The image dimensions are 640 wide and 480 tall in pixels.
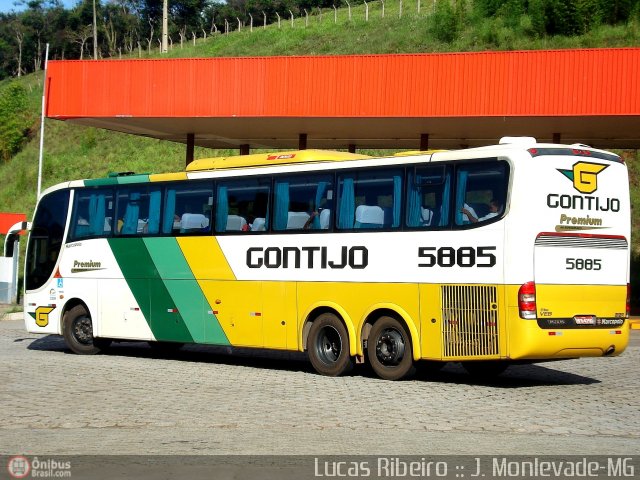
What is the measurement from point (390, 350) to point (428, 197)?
2.34 meters

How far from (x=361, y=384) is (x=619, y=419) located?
4.44 m

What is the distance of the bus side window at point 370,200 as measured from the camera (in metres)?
16.4

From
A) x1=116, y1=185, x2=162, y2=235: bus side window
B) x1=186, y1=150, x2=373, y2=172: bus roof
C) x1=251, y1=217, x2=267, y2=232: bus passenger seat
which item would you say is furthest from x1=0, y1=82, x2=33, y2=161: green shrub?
x1=251, y1=217, x2=267, y2=232: bus passenger seat

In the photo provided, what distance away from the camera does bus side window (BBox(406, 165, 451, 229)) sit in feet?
51.5

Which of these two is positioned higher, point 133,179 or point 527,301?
point 133,179

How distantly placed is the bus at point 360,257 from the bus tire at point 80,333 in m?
0.03

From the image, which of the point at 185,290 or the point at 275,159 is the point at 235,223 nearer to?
the point at 275,159

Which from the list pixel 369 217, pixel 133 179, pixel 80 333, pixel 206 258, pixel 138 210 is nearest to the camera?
pixel 369 217

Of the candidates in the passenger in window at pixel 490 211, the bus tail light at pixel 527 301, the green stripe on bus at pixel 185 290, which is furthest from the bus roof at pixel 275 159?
the bus tail light at pixel 527 301

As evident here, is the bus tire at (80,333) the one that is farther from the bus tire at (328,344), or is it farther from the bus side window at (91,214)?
the bus tire at (328,344)

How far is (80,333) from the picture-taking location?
21.5 meters

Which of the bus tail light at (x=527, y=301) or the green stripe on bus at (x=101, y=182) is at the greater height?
the green stripe on bus at (x=101, y=182)

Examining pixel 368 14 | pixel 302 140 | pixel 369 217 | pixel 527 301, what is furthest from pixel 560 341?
pixel 368 14

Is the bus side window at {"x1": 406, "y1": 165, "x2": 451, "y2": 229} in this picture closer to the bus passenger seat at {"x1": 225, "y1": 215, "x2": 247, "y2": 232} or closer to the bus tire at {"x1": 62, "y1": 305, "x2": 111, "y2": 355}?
the bus passenger seat at {"x1": 225, "y1": 215, "x2": 247, "y2": 232}
